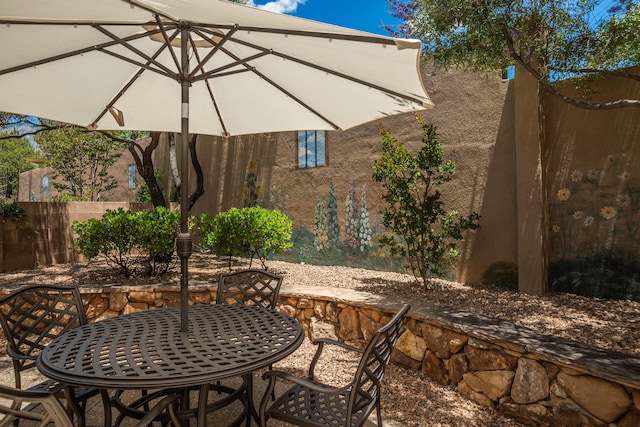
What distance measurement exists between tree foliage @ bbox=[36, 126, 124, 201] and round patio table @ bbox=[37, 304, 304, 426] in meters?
9.79

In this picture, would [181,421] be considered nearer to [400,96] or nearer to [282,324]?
[282,324]

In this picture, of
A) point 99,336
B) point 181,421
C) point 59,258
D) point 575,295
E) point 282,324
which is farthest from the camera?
point 59,258

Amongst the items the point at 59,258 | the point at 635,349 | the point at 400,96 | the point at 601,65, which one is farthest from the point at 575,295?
the point at 59,258

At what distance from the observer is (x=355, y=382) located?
174 cm

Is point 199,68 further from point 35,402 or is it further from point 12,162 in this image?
point 12,162

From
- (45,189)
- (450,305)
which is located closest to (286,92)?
(450,305)

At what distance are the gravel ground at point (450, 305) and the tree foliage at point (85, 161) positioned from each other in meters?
5.73

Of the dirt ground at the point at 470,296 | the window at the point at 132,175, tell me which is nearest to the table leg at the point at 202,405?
the dirt ground at the point at 470,296

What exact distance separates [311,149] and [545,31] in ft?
13.4

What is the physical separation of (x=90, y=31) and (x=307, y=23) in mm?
1396

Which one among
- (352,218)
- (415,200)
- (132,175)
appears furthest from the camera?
(132,175)

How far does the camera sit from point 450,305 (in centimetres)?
393

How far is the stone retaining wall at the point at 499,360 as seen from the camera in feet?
6.97

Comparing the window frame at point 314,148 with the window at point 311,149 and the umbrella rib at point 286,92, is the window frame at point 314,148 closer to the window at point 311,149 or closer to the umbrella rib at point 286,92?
the window at point 311,149
